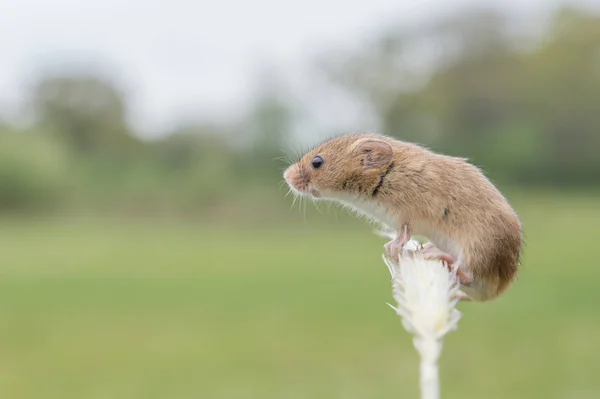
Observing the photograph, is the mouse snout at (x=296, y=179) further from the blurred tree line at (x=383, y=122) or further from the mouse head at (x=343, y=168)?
the blurred tree line at (x=383, y=122)

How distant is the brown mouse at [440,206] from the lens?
825 mm

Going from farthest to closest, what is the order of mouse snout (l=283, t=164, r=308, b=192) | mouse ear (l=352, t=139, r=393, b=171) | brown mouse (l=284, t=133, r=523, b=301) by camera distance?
mouse snout (l=283, t=164, r=308, b=192) → mouse ear (l=352, t=139, r=393, b=171) → brown mouse (l=284, t=133, r=523, b=301)

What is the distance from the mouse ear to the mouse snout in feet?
0.42

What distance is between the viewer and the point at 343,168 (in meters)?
1.07

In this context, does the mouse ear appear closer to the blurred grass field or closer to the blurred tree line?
the blurred grass field

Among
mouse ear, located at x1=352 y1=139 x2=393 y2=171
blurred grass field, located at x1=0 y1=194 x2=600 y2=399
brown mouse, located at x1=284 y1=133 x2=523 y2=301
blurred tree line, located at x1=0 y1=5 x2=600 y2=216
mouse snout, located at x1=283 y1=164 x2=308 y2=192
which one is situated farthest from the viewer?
blurred tree line, located at x1=0 y1=5 x2=600 y2=216

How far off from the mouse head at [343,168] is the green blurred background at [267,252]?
689 centimetres

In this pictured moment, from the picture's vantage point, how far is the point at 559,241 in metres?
22.1

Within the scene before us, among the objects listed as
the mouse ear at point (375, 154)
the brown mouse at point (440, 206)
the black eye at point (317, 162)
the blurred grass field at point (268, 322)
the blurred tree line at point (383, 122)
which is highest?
the blurred tree line at point (383, 122)

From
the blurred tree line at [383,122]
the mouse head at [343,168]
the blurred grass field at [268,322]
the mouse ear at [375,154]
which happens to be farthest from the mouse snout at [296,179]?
the blurred tree line at [383,122]

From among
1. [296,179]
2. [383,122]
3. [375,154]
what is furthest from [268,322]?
[375,154]

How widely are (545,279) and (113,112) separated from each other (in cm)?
1396

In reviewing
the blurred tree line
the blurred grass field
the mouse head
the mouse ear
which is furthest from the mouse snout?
the blurred tree line

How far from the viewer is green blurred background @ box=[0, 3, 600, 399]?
10766 mm
